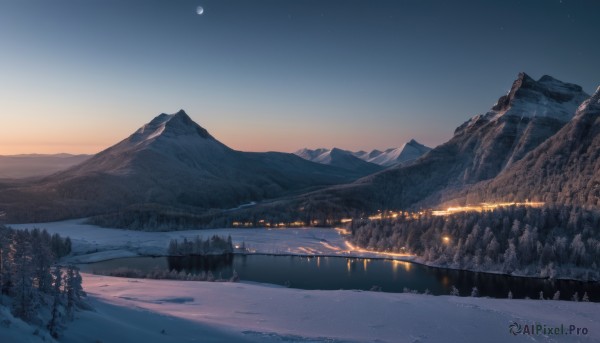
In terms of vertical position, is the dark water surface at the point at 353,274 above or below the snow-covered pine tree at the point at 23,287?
below

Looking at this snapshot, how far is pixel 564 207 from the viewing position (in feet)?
428

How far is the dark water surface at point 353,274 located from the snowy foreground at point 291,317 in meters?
39.3

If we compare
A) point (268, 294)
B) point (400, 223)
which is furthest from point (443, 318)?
point (400, 223)

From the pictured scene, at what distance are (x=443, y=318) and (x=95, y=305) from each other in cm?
3350

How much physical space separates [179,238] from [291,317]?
13571 centimetres

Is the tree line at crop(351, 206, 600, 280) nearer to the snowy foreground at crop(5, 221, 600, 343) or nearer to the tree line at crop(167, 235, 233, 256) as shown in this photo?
the tree line at crop(167, 235, 233, 256)

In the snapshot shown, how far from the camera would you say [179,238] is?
564ft

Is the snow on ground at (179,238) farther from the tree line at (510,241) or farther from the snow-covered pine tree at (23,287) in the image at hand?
the snow-covered pine tree at (23,287)

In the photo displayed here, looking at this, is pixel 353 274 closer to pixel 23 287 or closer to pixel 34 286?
pixel 34 286

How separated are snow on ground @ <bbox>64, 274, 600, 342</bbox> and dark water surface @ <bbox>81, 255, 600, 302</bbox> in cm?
3933

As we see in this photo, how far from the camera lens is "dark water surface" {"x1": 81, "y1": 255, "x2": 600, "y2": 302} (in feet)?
321

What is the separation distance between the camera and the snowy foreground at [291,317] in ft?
104

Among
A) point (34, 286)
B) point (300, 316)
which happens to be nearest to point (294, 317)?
point (300, 316)

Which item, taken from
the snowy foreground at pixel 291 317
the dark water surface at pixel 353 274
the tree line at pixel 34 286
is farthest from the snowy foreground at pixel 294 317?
the dark water surface at pixel 353 274
